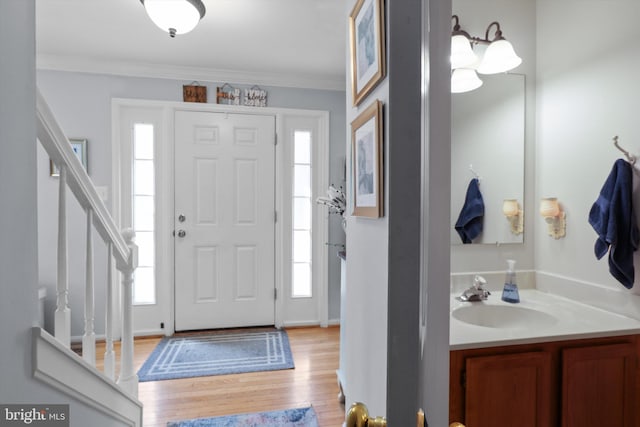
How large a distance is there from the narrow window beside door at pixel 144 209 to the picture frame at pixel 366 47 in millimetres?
2267

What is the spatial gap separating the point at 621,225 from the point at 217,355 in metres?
2.56

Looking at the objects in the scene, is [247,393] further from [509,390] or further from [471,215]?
[471,215]

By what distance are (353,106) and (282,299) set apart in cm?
219

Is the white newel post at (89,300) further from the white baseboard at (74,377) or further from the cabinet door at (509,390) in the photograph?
the cabinet door at (509,390)

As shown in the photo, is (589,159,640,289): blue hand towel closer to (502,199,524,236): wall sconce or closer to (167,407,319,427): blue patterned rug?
(502,199,524,236): wall sconce

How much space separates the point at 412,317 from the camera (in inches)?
12.3

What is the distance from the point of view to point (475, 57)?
135 cm

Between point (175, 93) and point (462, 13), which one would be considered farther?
point (175, 93)

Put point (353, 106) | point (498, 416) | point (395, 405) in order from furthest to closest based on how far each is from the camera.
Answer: point (353, 106) < point (498, 416) < point (395, 405)

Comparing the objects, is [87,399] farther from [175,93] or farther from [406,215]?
[175,93]

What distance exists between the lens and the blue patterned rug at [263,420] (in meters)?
1.66

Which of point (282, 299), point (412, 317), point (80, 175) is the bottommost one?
point (282, 299)

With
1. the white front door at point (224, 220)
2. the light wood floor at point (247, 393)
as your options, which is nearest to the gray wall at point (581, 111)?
the light wood floor at point (247, 393)

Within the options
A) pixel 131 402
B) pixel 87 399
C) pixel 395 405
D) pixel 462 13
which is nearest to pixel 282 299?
pixel 131 402
